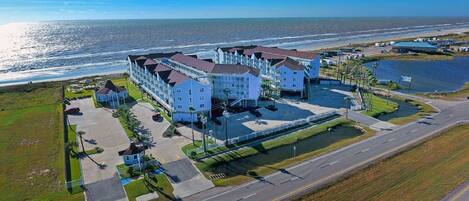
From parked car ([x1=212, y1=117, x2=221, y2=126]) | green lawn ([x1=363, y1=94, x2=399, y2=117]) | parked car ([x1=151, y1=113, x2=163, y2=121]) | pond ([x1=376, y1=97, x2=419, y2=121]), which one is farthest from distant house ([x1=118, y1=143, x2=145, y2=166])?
pond ([x1=376, y1=97, x2=419, y2=121])

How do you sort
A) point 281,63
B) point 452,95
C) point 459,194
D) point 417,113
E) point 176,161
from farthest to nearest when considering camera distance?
point 281,63, point 452,95, point 417,113, point 176,161, point 459,194

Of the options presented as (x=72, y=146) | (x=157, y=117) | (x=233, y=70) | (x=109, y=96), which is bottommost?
(x=72, y=146)

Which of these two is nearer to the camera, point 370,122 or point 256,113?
point 370,122

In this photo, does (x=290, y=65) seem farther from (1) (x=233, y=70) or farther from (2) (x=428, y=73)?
(2) (x=428, y=73)

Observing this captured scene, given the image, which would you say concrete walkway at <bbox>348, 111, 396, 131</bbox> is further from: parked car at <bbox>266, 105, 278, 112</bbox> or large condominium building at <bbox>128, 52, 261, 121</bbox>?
large condominium building at <bbox>128, 52, 261, 121</bbox>

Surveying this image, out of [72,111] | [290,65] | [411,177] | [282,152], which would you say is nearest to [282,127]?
[282,152]

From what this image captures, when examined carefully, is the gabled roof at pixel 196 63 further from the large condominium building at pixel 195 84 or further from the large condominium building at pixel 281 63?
the large condominium building at pixel 281 63
